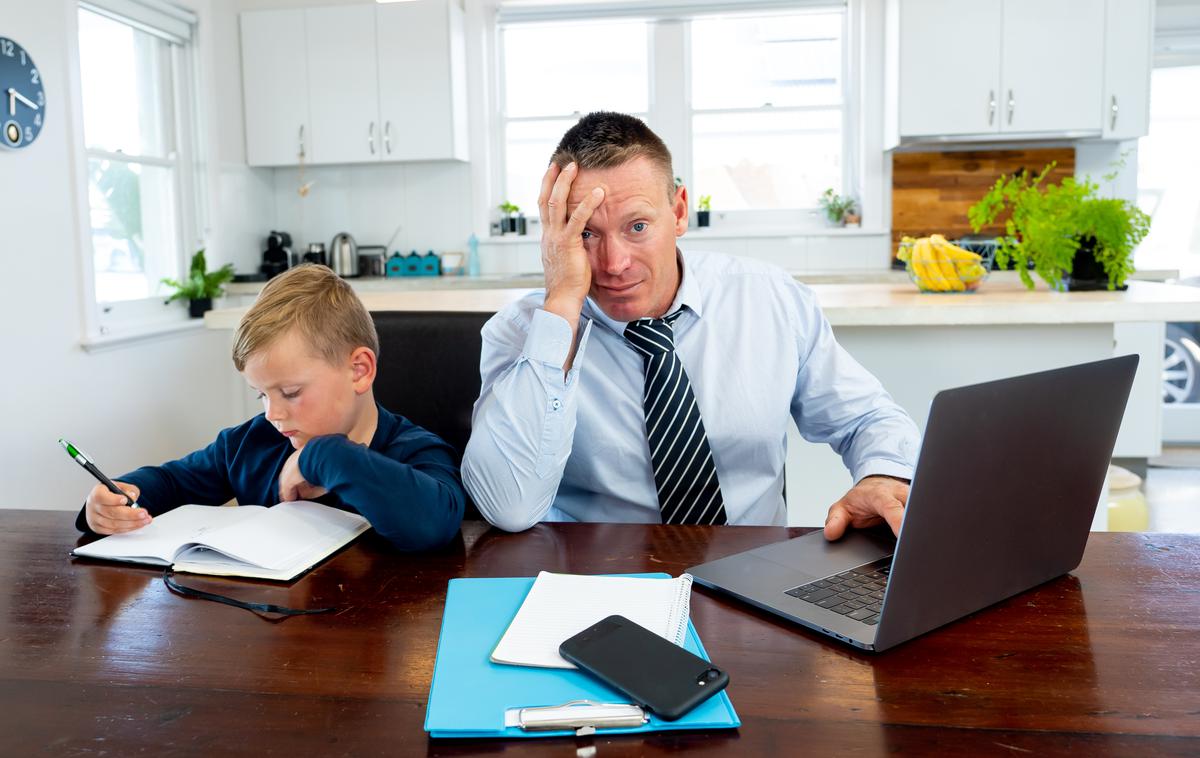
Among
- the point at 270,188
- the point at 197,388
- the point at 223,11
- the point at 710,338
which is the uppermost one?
the point at 223,11

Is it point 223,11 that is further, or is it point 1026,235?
point 223,11

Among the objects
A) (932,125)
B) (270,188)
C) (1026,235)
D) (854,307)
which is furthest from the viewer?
(270,188)

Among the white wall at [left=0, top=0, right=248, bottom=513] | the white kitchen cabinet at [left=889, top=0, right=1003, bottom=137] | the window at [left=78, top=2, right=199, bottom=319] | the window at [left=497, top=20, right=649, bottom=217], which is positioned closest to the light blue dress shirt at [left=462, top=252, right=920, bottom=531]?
the white wall at [left=0, top=0, right=248, bottom=513]

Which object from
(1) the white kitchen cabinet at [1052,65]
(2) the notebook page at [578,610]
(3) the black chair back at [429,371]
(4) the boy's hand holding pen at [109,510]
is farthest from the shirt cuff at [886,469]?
(1) the white kitchen cabinet at [1052,65]

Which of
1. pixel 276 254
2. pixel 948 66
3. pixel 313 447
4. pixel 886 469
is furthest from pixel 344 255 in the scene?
pixel 886 469

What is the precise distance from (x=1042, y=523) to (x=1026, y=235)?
1.82 m

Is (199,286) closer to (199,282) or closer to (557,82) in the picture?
(199,282)

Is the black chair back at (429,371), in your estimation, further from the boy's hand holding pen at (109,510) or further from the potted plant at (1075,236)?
the potted plant at (1075,236)

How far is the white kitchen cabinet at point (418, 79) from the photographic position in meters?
4.64

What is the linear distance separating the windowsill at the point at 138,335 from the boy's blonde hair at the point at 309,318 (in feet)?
8.66

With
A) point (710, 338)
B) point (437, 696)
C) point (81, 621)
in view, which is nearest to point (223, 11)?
point (710, 338)

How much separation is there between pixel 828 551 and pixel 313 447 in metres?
0.64

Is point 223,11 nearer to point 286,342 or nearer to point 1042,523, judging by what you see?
point 286,342

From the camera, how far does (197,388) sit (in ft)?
14.5
